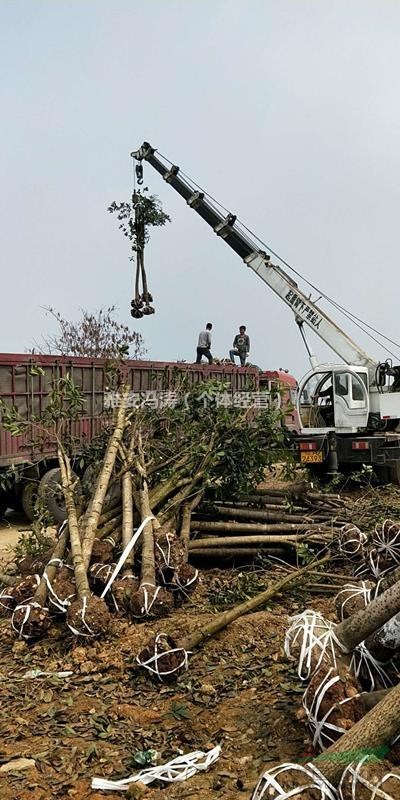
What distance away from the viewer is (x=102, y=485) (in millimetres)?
5484

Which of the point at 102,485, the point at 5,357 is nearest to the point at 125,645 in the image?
the point at 102,485

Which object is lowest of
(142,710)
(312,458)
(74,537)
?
(142,710)

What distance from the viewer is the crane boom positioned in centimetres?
1208

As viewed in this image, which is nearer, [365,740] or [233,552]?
[365,740]

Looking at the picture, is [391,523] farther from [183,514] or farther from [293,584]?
[183,514]

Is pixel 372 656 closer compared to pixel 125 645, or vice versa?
pixel 372 656

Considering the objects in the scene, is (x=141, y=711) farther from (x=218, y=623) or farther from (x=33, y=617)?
(x=33, y=617)

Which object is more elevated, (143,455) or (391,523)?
(143,455)

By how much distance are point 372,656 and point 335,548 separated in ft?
9.45

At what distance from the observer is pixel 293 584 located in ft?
16.0

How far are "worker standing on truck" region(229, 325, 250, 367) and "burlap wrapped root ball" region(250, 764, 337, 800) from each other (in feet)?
50.6

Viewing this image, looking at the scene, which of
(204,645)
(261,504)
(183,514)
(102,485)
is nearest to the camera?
(204,645)

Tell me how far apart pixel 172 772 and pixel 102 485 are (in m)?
2.84

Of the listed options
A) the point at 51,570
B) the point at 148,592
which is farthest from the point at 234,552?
the point at 51,570
